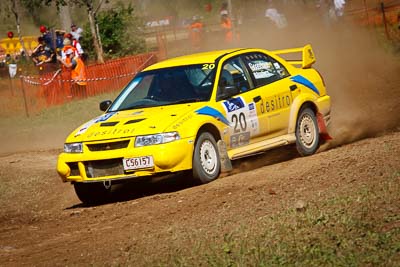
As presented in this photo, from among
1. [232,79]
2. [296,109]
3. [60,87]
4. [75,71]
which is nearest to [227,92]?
[232,79]

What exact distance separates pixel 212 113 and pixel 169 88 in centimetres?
84

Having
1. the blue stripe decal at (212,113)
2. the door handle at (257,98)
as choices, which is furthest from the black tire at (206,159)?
the door handle at (257,98)

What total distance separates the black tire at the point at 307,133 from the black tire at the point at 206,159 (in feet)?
5.32

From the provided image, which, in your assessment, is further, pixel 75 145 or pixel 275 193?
pixel 75 145

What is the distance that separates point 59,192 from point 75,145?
72.7 inches

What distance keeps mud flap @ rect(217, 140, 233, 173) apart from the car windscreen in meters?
0.57

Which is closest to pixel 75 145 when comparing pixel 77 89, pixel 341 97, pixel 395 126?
pixel 395 126

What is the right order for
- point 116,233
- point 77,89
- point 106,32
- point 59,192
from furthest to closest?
point 106,32
point 77,89
point 59,192
point 116,233

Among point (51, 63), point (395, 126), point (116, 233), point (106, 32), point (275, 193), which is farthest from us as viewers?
point (106, 32)

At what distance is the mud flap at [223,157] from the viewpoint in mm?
10133

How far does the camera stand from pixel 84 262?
22.4ft

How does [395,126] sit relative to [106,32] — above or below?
below

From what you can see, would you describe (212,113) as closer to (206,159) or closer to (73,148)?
(206,159)

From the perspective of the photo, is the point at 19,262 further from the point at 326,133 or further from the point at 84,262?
the point at 326,133
